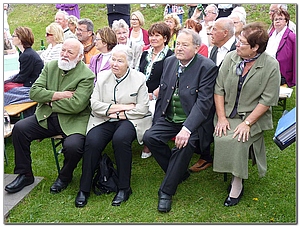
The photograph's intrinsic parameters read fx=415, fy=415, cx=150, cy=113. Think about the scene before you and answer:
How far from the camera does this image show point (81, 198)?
3.93 meters

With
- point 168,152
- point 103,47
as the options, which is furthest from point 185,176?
point 103,47

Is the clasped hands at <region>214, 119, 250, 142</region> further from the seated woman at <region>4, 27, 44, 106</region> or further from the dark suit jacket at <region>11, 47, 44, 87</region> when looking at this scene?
the dark suit jacket at <region>11, 47, 44, 87</region>

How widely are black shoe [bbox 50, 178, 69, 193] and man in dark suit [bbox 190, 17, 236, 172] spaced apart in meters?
1.37

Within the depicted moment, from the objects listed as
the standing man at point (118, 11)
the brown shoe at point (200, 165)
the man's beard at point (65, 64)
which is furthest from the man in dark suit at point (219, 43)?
the standing man at point (118, 11)

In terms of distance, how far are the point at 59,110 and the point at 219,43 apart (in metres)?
1.82

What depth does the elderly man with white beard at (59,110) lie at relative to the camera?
415 centimetres

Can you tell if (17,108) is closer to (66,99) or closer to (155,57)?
(66,99)

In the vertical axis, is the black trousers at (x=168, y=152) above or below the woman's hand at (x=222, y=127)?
below

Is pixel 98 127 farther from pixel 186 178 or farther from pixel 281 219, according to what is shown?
pixel 281 219

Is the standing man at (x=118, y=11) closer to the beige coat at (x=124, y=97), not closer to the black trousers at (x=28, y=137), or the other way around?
the beige coat at (x=124, y=97)

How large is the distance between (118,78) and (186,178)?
4.16 ft

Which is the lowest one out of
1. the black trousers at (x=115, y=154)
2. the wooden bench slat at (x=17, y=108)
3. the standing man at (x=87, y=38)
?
the black trousers at (x=115, y=154)

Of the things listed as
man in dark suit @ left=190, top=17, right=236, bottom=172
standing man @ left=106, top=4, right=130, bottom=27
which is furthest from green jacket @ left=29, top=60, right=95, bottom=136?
standing man @ left=106, top=4, right=130, bottom=27

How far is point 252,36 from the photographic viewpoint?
3.66 m
